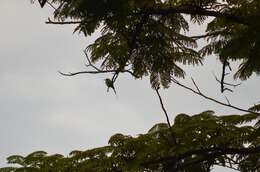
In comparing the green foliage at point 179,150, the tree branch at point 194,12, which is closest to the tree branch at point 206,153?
the green foliage at point 179,150

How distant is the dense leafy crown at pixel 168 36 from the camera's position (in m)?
6.04

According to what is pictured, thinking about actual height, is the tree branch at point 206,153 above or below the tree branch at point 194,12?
below

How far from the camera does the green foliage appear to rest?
22.1 feet

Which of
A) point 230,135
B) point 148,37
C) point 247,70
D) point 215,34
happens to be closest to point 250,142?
Result: point 230,135

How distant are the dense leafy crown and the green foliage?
0.77 m

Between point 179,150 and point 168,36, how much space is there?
1353 mm

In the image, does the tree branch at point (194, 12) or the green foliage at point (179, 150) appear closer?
the tree branch at point (194, 12)

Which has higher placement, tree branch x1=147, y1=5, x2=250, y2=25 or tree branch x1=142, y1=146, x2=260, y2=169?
tree branch x1=147, y1=5, x2=250, y2=25

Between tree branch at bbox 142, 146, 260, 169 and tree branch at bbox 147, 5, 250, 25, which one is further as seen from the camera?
tree branch at bbox 142, 146, 260, 169

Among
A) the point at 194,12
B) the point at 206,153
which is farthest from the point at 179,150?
the point at 194,12

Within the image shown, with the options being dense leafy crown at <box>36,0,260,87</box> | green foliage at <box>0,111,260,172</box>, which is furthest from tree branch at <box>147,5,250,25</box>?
green foliage at <box>0,111,260,172</box>

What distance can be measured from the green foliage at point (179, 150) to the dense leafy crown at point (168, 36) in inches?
30.4

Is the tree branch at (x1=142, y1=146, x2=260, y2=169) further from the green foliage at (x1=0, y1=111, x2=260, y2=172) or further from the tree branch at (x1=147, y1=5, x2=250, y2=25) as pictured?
the tree branch at (x1=147, y1=5, x2=250, y2=25)

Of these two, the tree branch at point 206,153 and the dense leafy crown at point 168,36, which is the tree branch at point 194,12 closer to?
the dense leafy crown at point 168,36
